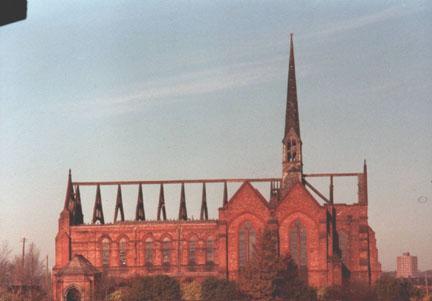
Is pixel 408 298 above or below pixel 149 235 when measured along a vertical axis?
below

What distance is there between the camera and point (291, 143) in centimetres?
7731

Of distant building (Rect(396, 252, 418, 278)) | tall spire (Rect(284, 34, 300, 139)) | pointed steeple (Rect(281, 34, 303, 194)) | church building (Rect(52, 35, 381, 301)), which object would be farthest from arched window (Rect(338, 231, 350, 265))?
distant building (Rect(396, 252, 418, 278))

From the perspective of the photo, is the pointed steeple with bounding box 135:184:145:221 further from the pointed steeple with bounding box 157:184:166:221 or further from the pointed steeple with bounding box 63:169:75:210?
the pointed steeple with bounding box 63:169:75:210

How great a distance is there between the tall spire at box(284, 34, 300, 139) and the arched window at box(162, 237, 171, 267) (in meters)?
15.8

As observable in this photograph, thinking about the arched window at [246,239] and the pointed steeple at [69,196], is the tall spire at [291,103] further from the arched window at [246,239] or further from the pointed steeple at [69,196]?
the pointed steeple at [69,196]

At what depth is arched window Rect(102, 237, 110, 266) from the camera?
72312 millimetres

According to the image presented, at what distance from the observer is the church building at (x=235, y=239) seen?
69125 millimetres

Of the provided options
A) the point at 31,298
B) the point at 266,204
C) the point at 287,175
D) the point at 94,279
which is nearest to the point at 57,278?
the point at 94,279

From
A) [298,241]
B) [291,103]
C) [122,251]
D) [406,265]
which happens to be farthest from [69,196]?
[406,265]

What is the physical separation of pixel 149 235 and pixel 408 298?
25.3 metres

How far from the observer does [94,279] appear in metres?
56.6

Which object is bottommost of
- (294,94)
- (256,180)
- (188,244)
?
(188,244)

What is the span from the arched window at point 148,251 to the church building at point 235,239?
9 centimetres

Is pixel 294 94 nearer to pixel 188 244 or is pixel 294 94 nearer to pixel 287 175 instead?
pixel 287 175
